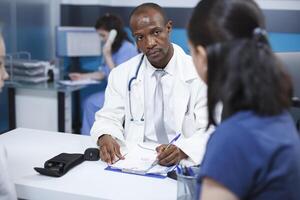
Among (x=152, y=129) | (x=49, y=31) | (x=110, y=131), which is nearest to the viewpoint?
(x=110, y=131)

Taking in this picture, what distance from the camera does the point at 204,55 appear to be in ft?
2.76

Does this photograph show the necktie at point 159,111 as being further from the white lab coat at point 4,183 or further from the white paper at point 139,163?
the white lab coat at point 4,183

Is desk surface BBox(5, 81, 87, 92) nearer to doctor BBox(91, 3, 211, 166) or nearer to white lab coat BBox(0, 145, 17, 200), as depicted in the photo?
doctor BBox(91, 3, 211, 166)

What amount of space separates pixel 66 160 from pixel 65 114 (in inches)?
85.3

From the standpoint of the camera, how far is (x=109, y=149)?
1.62 meters

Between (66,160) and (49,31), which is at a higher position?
(49,31)

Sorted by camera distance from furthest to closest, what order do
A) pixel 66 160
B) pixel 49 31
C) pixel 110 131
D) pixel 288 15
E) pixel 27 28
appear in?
1. pixel 49 31
2. pixel 27 28
3. pixel 288 15
4. pixel 110 131
5. pixel 66 160

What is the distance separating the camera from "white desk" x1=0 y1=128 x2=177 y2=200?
1.29 meters

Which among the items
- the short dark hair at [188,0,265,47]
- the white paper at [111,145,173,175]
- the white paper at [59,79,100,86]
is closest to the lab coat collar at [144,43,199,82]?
the white paper at [111,145,173,175]

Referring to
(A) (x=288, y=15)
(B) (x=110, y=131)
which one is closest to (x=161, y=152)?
(B) (x=110, y=131)

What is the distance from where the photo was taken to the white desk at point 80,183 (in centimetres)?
129

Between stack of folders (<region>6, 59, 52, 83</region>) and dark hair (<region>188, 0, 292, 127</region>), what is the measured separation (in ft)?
10.1

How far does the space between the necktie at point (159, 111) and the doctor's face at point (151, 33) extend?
10cm

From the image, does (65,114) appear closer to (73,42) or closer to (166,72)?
(73,42)
